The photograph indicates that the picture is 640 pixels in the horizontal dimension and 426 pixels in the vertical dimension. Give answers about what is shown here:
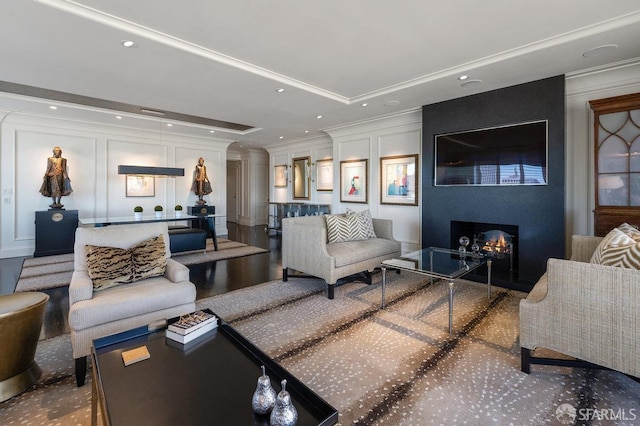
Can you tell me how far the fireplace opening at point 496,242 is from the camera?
416cm

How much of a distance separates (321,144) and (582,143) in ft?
17.2

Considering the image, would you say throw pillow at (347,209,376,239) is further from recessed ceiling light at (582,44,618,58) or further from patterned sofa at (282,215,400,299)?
recessed ceiling light at (582,44,618,58)

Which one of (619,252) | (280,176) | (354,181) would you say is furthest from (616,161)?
(280,176)

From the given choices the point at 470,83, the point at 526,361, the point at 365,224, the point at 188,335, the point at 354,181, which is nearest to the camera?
the point at 188,335

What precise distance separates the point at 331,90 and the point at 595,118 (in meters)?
3.21

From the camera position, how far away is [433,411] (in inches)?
65.6

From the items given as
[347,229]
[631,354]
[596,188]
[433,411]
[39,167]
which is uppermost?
[39,167]

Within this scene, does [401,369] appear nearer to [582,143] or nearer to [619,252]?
[619,252]

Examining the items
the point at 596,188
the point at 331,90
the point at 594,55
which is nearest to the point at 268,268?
the point at 331,90

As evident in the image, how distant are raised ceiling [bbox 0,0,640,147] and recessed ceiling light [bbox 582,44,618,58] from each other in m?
0.02

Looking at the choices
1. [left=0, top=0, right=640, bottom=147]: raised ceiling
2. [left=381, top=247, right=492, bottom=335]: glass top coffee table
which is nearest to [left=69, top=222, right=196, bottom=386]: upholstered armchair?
[left=0, top=0, right=640, bottom=147]: raised ceiling

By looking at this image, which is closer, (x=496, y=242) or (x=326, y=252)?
(x=326, y=252)

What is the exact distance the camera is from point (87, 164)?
254 inches

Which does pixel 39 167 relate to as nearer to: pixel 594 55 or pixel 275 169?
pixel 275 169
